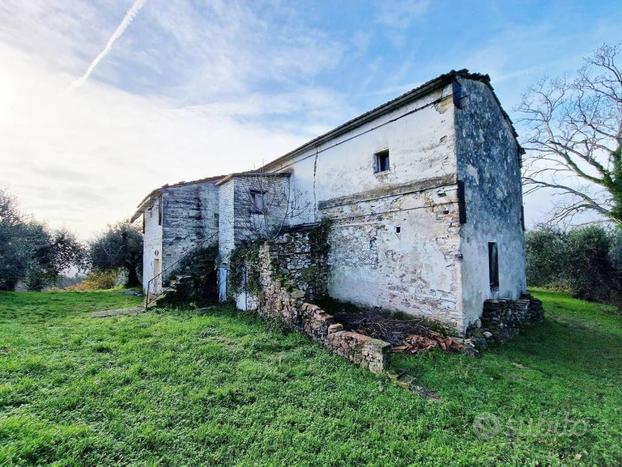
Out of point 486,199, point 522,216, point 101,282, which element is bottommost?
point 101,282

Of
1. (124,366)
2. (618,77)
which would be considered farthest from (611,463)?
(618,77)

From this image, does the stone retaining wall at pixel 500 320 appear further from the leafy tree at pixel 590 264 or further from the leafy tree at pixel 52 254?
the leafy tree at pixel 52 254

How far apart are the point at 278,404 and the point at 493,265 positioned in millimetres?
7685

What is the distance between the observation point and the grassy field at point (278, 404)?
3.49m

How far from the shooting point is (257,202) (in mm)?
12297

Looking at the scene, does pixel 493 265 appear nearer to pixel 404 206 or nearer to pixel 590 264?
pixel 404 206

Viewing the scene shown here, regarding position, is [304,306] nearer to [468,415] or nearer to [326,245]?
[326,245]

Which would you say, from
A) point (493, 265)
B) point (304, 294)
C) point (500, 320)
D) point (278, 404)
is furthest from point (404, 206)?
point (278, 404)

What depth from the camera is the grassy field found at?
3490 mm

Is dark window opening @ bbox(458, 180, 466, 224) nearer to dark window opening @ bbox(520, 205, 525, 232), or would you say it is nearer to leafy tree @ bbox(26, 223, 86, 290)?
dark window opening @ bbox(520, 205, 525, 232)

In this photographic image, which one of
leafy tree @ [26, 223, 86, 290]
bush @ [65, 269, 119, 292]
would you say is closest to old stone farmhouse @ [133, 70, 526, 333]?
leafy tree @ [26, 223, 86, 290]

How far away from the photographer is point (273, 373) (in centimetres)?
545

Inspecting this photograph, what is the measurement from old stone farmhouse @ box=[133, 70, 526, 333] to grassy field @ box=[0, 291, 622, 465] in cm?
231

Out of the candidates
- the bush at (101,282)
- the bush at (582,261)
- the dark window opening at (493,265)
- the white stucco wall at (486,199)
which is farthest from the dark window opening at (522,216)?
the bush at (101,282)
